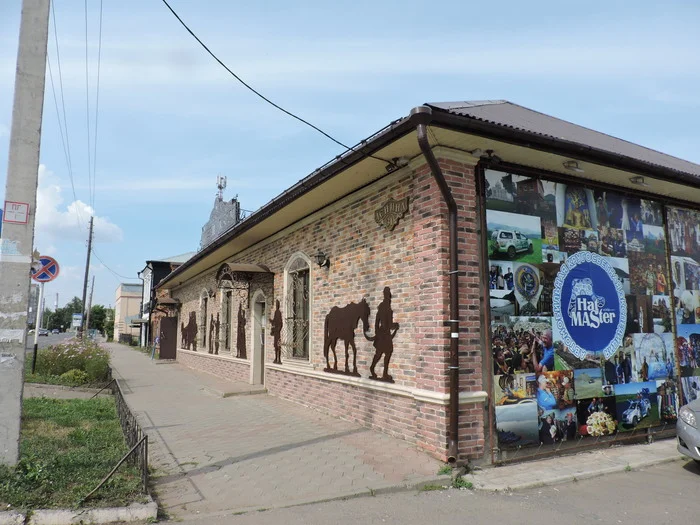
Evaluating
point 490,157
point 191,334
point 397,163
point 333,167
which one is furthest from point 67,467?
point 191,334

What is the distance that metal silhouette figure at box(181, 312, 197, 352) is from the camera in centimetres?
1834

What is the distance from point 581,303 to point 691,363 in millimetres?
2743

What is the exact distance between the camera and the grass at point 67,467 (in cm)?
402

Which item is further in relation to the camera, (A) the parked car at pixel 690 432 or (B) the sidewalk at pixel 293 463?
(A) the parked car at pixel 690 432

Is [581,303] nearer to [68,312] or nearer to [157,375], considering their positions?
[157,375]

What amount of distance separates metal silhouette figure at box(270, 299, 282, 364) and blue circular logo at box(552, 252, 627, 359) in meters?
5.86

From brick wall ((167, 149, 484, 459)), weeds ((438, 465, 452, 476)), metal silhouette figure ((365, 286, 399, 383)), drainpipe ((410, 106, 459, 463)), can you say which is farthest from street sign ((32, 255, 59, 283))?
weeds ((438, 465, 452, 476))

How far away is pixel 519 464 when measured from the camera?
18.3ft

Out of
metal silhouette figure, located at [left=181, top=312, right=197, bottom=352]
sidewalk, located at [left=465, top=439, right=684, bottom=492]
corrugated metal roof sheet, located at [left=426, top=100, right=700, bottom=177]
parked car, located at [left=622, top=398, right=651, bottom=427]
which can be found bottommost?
sidewalk, located at [left=465, top=439, right=684, bottom=492]

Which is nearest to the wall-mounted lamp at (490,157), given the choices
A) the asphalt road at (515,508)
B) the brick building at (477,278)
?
the brick building at (477,278)

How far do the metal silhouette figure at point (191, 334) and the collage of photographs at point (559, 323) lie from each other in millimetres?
14371

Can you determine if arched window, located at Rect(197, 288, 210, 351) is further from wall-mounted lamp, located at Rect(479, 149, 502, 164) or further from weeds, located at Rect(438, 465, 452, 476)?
weeds, located at Rect(438, 465, 452, 476)

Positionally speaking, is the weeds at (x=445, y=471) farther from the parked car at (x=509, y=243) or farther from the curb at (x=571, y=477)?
the parked car at (x=509, y=243)

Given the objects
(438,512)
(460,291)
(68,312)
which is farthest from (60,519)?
(68,312)
